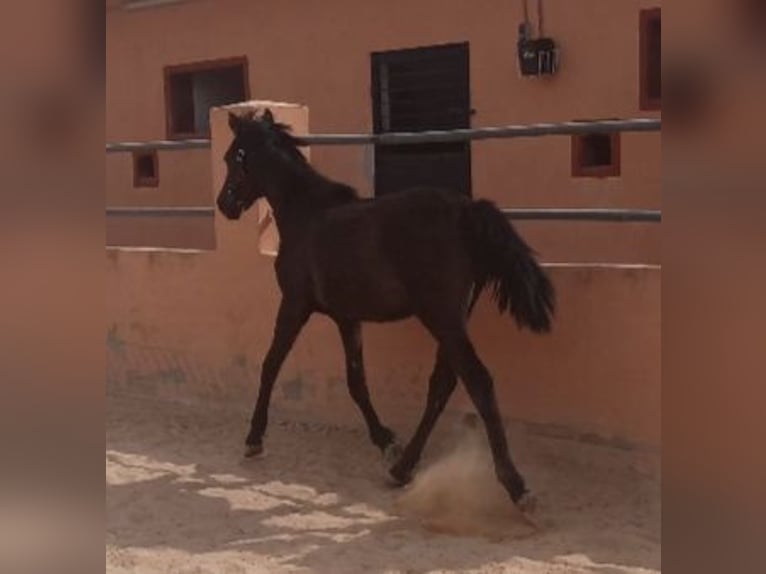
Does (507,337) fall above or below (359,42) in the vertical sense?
below

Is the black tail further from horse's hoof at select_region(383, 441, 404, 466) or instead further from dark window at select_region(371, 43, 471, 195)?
dark window at select_region(371, 43, 471, 195)

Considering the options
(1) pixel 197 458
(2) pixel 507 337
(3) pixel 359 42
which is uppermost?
(3) pixel 359 42

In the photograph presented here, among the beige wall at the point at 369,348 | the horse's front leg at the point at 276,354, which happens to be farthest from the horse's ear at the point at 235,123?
the horse's front leg at the point at 276,354

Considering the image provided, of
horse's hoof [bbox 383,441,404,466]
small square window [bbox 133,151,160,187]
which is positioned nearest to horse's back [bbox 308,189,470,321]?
horse's hoof [bbox 383,441,404,466]

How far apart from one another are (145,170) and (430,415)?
21.5 ft

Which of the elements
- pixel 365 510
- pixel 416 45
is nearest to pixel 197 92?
pixel 416 45

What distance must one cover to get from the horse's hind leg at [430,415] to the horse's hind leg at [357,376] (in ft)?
1.32

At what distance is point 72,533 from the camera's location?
0.98 m

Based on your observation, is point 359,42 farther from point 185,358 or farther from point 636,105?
point 185,358

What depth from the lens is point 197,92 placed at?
36.0ft

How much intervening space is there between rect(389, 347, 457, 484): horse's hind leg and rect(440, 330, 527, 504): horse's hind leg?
0.45m

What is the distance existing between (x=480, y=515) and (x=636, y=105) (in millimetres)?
3695

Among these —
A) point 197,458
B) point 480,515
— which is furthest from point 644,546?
point 197,458

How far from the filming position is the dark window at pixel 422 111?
8.55 meters
